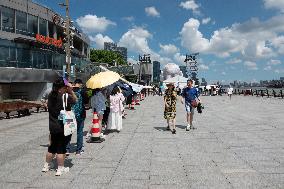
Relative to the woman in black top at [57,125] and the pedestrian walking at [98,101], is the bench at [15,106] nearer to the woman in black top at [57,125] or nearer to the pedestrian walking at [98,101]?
the pedestrian walking at [98,101]

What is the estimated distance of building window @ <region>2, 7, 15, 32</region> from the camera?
113 ft

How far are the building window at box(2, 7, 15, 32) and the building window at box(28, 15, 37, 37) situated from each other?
9.06 feet

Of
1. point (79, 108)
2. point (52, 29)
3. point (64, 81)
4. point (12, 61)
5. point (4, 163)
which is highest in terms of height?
point (52, 29)

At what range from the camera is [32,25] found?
128ft

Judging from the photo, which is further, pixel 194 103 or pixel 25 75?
pixel 25 75

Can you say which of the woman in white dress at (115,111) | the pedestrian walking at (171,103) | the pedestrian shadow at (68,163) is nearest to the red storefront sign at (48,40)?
the woman in white dress at (115,111)

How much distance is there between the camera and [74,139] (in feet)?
34.9

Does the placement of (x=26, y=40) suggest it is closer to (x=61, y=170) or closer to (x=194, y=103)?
(x=194, y=103)

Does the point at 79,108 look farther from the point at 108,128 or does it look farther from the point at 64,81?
the point at 108,128

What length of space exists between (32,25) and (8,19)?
4.19 metres

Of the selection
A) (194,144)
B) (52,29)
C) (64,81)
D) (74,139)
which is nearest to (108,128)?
(74,139)

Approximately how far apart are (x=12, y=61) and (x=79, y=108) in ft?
94.0

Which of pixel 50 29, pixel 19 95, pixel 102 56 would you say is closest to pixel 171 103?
pixel 19 95

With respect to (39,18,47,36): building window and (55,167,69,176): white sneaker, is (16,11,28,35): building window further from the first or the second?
(55,167,69,176): white sneaker
